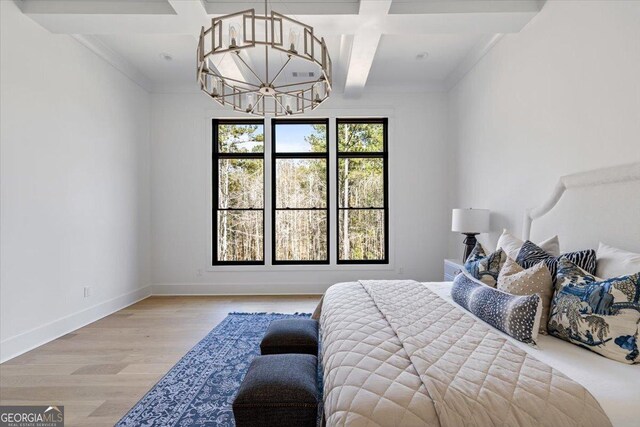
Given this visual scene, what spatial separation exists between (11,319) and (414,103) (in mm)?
5272

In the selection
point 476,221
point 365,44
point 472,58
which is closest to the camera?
point 365,44

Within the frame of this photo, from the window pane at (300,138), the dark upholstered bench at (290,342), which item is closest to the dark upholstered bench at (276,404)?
the dark upholstered bench at (290,342)

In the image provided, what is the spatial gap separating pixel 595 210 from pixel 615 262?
22.7 inches

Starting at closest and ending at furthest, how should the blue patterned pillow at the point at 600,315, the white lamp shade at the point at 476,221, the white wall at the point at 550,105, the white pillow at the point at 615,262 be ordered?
the blue patterned pillow at the point at 600,315 → the white pillow at the point at 615,262 → the white wall at the point at 550,105 → the white lamp shade at the point at 476,221

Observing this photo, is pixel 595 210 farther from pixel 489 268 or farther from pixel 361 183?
pixel 361 183

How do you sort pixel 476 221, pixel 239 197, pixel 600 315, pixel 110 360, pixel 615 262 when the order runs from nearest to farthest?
pixel 600 315 → pixel 615 262 → pixel 110 360 → pixel 476 221 → pixel 239 197

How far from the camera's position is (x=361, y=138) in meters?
5.39

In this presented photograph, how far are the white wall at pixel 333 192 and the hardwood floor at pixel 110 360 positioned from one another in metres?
0.74

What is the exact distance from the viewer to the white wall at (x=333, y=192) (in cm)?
521

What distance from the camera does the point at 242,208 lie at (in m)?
5.35

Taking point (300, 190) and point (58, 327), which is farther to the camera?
point (300, 190)

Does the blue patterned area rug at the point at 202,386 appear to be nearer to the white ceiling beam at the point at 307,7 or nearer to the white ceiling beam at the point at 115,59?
the white ceiling beam at the point at 307,7

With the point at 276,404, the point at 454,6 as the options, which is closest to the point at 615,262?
the point at 276,404

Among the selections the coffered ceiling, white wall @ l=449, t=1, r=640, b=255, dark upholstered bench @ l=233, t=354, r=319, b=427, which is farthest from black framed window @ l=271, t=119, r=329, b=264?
dark upholstered bench @ l=233, t=354, r=319, b=427
